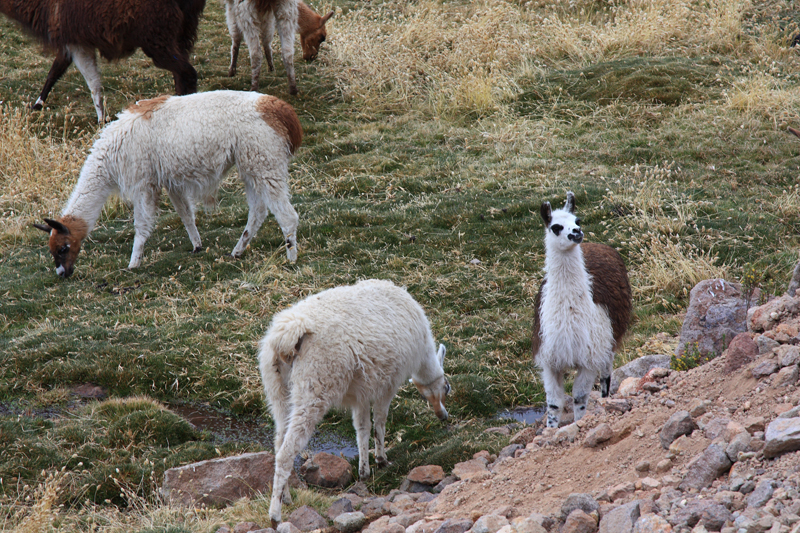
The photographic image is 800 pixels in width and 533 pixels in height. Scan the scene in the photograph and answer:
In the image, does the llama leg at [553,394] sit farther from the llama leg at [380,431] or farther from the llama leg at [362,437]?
the llama leg at [362,437]

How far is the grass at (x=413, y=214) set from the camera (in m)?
5.44

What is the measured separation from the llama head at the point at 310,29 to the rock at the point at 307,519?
12.3 meters

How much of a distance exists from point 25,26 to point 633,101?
1035 centimetres

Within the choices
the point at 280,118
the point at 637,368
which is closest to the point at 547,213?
the point at 637,368

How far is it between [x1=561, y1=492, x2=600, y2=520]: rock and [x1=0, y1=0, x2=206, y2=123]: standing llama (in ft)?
32.6

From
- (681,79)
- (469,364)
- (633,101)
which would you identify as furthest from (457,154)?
(469,364)

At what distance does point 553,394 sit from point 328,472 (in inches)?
62.9

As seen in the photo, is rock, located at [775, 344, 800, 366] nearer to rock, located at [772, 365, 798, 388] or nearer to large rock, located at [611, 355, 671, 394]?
rock, located at [772, 365, 798, 388]

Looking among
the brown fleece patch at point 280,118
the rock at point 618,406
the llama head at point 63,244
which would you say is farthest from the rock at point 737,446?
the llama head at point 63,244

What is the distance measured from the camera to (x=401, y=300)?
524 cm

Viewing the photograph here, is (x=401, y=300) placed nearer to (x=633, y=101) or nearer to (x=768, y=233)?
(x=768, y=233)

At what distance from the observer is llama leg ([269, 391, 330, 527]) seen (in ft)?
13.7

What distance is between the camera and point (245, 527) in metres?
4.13

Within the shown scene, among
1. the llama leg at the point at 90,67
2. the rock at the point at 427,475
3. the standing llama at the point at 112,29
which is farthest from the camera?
the llama leg at the point at 90,67
